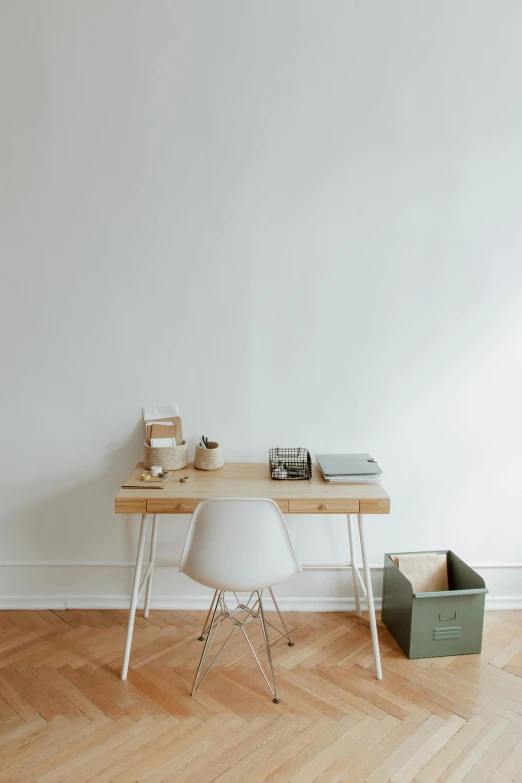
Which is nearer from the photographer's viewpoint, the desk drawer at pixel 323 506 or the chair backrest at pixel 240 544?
the chair backrest at pixel 240 544

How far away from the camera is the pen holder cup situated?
108 inches

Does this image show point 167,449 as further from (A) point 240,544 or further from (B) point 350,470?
(B) point 350,470

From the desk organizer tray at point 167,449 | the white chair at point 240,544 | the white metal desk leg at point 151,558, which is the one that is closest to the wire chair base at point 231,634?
the white chair at point 240,544

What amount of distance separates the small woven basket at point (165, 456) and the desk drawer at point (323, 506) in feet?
2.04

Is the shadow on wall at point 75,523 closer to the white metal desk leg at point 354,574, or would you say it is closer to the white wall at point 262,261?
the white wall at point 262,261

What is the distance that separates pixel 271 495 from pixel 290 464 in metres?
0.29

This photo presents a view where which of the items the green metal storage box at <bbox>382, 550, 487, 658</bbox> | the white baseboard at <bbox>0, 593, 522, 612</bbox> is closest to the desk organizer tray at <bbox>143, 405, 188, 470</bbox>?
the white baseboard at <bbox>0, 593, 522, 612</bbox>

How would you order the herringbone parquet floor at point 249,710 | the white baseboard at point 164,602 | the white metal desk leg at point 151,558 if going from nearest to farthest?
1. the herringbone parquet floor at point 249,710
2. the white metal desk leg at point 151,558
3. the white baseboard at point 164,602

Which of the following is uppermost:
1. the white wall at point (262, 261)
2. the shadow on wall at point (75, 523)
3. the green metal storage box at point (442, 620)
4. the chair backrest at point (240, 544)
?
the white wall at point (262, 261)

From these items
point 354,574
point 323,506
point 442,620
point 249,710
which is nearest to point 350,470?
point 323,506

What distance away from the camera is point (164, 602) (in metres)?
3.00

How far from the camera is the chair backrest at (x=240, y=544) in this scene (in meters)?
2.16

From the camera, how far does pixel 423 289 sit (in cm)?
284

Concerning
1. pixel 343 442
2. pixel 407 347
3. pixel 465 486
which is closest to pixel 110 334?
pixel 343 442
